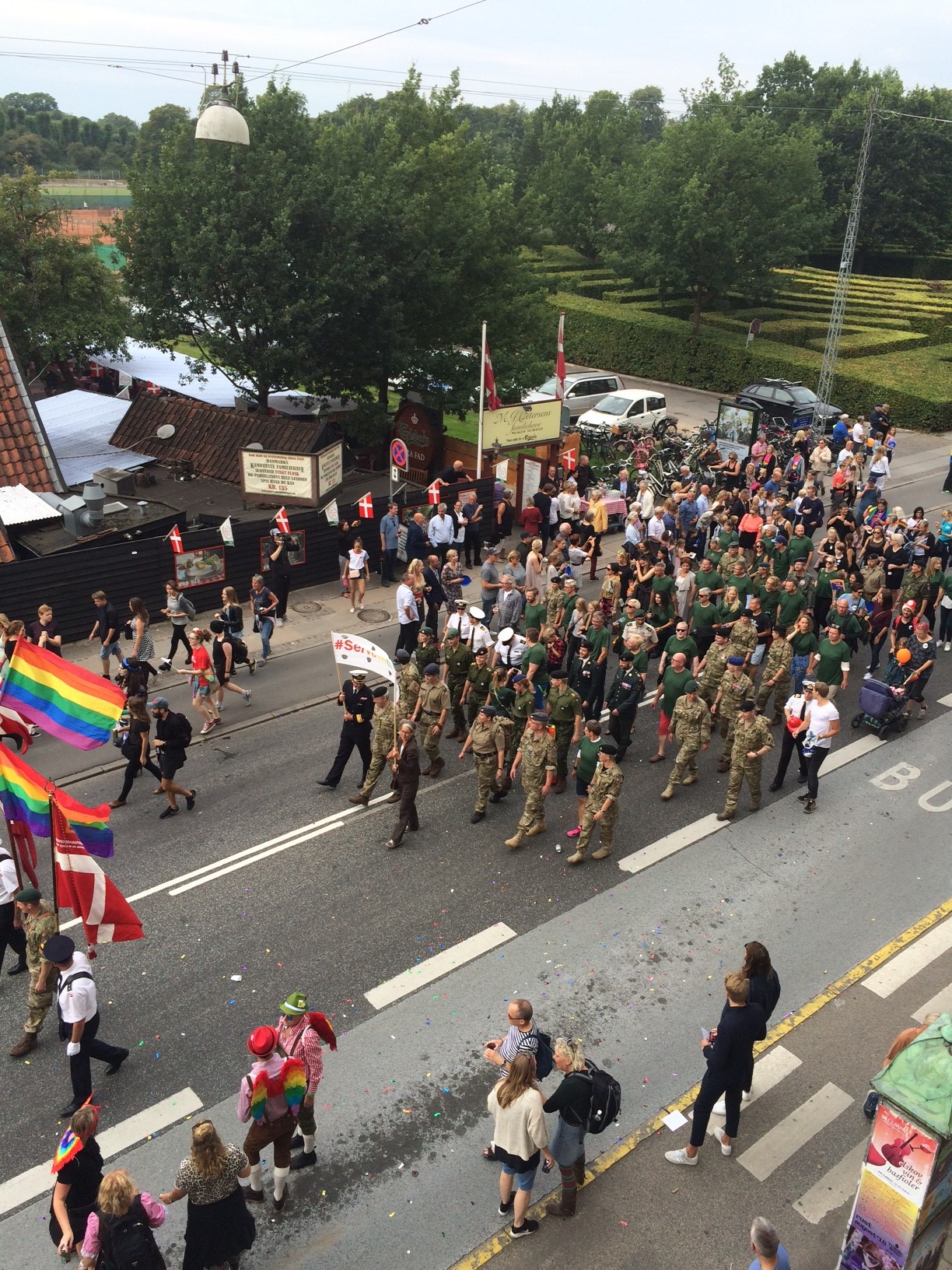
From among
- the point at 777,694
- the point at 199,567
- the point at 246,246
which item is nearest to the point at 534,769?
the point at 777,694

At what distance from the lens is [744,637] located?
13773mm

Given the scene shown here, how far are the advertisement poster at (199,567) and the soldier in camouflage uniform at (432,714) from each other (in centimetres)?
641

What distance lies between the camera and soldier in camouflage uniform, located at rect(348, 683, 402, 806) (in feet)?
38.9

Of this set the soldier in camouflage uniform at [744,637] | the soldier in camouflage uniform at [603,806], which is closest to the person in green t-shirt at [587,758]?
the soldier in camouflage uniform at [603,806]

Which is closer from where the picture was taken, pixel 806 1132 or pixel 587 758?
pixel 806 1132

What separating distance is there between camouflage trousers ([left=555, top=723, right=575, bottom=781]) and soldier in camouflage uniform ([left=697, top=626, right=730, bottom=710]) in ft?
7.13

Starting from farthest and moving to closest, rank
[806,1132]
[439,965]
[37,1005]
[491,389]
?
[491,389] < [439,965] < [37,1005] < [806,1132]

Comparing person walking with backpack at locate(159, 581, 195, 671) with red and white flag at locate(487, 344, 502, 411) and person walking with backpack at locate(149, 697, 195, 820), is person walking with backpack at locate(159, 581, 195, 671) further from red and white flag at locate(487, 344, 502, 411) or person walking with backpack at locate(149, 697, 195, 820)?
red and white flag at locate(487, 344, 502, 411)

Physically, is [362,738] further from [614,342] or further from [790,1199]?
[614,342]

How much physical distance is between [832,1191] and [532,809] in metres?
4.82

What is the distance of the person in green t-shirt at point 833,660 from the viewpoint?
43.2 ft

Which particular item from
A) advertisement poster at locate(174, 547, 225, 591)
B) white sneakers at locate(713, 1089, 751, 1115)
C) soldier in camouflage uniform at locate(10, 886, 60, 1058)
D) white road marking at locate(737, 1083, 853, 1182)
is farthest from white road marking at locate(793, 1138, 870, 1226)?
advertisement poster at locate(174, 547, 225, 591)

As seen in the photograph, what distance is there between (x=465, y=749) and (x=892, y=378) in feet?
94.0

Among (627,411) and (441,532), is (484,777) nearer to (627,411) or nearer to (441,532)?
(441,532)
